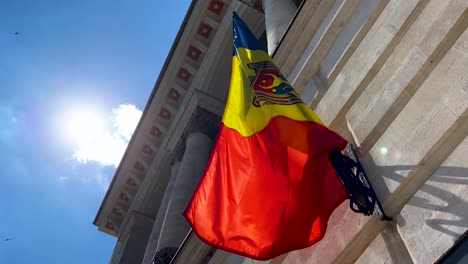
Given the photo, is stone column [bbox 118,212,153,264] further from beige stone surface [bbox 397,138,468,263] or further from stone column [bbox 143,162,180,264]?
beige stone surface [bbox 397,138,468,263]

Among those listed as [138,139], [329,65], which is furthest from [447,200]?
[138,139]

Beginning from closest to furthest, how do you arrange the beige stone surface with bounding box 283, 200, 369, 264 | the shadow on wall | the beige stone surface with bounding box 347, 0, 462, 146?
the shadow on wall → the beige stone surface with bounding box 283, 200, 369, 264 → the beige stone surface with bounding box 347, 0, 462, 146

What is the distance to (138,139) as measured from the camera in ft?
59.7

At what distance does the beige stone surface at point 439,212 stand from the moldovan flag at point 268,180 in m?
Result: 0.65

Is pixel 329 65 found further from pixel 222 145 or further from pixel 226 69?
pixel 226 69

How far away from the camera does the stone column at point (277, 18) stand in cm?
1061

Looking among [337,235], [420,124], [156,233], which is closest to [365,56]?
[420,124]

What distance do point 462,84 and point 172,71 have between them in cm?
1429

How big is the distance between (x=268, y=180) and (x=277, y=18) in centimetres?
768

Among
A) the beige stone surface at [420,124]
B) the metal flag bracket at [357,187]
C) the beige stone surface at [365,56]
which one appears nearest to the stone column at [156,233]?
the beige stone surface at [365,56]

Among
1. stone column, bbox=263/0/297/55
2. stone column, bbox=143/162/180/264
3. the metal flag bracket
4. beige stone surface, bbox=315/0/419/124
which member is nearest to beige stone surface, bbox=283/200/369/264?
the metal flag bracket

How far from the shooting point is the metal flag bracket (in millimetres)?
4172

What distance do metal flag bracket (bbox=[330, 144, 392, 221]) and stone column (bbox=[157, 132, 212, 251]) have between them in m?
7.63

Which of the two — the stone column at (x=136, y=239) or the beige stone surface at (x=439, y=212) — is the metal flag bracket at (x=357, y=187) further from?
the stone column at (x=136, y=239)
